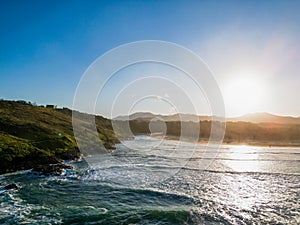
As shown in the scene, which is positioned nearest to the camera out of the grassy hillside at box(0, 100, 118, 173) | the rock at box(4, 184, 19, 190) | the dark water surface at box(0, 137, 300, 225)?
the dark water surface at box(0, 137, 300, 225)

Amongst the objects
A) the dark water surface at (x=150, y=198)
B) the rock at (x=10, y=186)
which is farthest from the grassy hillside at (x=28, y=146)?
the rock at (x=10, y=186)

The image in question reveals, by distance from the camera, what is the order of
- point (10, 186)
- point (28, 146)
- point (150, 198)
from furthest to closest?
point (28, 146)
point (10, 186)
point (150, 198)

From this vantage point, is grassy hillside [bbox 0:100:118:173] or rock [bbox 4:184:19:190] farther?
grassy hillside [bbox 0:100:118:173]

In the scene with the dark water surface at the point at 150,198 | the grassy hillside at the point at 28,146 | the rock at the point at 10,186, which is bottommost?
the dark water surface at the point at 150,198

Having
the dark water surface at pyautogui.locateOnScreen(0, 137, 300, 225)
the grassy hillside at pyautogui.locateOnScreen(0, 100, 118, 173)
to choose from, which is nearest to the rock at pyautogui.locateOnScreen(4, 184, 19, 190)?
the dark water surface at pyautogui.locateOnScreen(0, 137, 300, 225)

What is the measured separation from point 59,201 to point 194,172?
58.4 feet

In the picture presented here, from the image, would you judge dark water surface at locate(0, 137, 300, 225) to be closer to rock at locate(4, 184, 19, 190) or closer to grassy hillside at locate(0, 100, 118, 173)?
rock at locate(4, 184, 19, 190)

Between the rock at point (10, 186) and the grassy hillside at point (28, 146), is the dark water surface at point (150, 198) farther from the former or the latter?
the grassy hillside at point (28, 146)

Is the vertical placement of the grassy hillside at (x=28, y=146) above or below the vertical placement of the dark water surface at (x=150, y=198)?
above

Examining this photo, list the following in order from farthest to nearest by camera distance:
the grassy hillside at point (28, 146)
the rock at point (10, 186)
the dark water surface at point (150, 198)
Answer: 1. the grassy hillside at point (28, 146)
2. the rock at point (10, 186)
3. the dark water surface at point (150, 198)

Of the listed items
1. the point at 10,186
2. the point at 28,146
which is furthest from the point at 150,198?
the point at 28,146

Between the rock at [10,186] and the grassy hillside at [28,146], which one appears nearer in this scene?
the rock at [10,186]

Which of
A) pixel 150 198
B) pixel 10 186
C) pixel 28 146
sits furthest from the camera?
pixel 28 146

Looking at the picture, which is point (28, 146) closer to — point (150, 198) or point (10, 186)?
point (10, 186)
